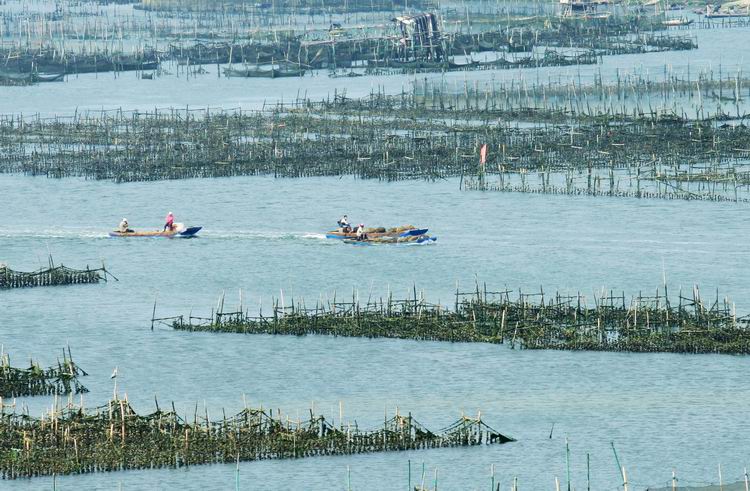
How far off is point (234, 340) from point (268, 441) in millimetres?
15873

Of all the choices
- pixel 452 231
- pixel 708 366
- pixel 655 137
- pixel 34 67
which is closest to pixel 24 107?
pixel 34 67

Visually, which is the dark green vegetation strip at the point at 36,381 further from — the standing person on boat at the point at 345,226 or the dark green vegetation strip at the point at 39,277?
the standing person on boat at the point at 345,226

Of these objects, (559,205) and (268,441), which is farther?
(559,205)

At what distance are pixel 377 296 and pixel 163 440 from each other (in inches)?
943

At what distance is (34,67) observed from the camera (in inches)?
7367

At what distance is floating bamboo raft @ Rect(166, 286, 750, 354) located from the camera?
62656 millimetres

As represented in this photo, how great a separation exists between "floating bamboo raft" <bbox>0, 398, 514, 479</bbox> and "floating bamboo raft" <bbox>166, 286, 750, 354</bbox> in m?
11.4

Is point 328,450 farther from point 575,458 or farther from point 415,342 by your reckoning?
point 415,342

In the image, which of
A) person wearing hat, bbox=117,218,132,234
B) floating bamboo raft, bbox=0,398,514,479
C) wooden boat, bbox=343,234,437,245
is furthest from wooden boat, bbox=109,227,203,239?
floating bamboo raft, bbox=0,398,514,479

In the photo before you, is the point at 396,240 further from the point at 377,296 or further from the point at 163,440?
the point at 163,440

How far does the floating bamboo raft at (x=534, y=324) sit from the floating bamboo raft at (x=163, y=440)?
37.4ft

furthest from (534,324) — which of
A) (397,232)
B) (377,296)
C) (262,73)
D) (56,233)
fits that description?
(262,73)

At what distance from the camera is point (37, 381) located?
58438 millimetres

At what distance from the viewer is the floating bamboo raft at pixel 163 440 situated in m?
49.7
